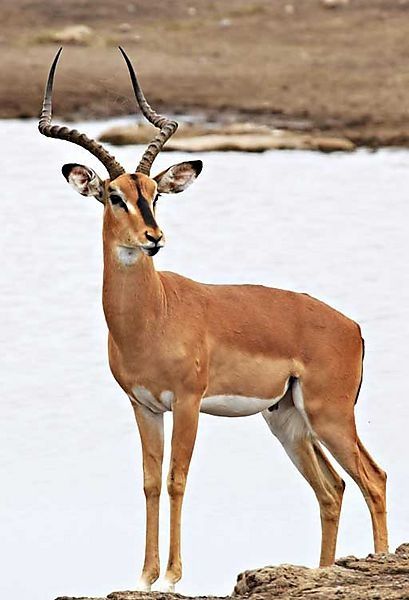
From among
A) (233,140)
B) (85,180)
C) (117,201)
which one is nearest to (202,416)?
(85,180)

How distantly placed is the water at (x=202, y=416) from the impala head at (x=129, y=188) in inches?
66.1

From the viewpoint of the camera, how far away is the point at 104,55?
990 inches

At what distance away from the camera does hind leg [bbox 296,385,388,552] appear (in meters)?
8.52

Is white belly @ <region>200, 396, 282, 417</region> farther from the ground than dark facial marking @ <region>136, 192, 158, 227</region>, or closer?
closer

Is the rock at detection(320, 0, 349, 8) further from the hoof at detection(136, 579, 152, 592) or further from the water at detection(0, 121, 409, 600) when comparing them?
the hoof at detection(136, 579, 152, 592)

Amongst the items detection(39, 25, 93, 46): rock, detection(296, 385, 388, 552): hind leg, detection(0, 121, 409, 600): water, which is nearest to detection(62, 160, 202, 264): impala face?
detection(296, 385, 388, 552): hind leg

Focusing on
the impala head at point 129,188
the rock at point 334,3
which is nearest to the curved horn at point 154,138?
the impala head at point 129,188

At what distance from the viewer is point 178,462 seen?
807cm

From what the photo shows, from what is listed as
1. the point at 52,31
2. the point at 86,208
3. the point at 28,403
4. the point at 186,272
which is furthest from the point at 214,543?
the point at 52,31

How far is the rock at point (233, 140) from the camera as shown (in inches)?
809

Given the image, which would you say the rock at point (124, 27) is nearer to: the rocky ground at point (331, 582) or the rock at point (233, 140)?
the rock at point (233, 140)

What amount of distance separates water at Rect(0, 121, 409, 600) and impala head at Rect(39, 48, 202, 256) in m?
1.68

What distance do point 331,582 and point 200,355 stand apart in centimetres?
144

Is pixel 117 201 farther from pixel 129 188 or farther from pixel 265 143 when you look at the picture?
pixel 265 143
